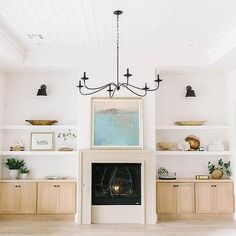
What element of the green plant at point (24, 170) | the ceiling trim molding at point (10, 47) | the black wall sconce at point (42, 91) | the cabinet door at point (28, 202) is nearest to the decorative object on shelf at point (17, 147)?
the green plant at point (24, 170)

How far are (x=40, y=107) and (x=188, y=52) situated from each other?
9.75 ft

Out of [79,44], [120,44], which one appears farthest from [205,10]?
[79,44]

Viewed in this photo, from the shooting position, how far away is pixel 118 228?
5.48m

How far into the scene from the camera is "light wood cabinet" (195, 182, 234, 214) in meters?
6.11

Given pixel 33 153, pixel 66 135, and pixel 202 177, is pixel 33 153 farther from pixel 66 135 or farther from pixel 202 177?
pixel 202 177

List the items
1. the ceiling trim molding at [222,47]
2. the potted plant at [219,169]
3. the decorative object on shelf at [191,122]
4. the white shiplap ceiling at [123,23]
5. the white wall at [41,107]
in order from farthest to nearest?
1. the white wall at [41,107]
2. the decorative object on shelf at [191,122]
3. the potted plant at [219,169]
4. the ceiling trim molding at [222,47]
5. the white shiplap ceiling at [123,23]

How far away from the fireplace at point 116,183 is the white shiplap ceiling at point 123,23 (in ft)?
6.93

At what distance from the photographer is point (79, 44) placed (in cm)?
568

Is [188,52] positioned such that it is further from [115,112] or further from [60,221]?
[60,221]

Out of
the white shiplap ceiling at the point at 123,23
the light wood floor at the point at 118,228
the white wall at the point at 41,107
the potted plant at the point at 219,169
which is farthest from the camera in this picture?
the white wall at the point at 41,107

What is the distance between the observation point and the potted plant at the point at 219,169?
6.23 meters

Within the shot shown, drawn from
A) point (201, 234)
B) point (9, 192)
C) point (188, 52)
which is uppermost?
point (188, 52)

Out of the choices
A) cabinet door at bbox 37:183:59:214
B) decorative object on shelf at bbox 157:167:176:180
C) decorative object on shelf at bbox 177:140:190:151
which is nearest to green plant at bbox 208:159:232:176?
Result: decorative object on shelf at bbox 177:140:190:151

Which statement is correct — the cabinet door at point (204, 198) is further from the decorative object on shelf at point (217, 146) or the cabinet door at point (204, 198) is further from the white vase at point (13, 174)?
the white vase at point (13, 174)
